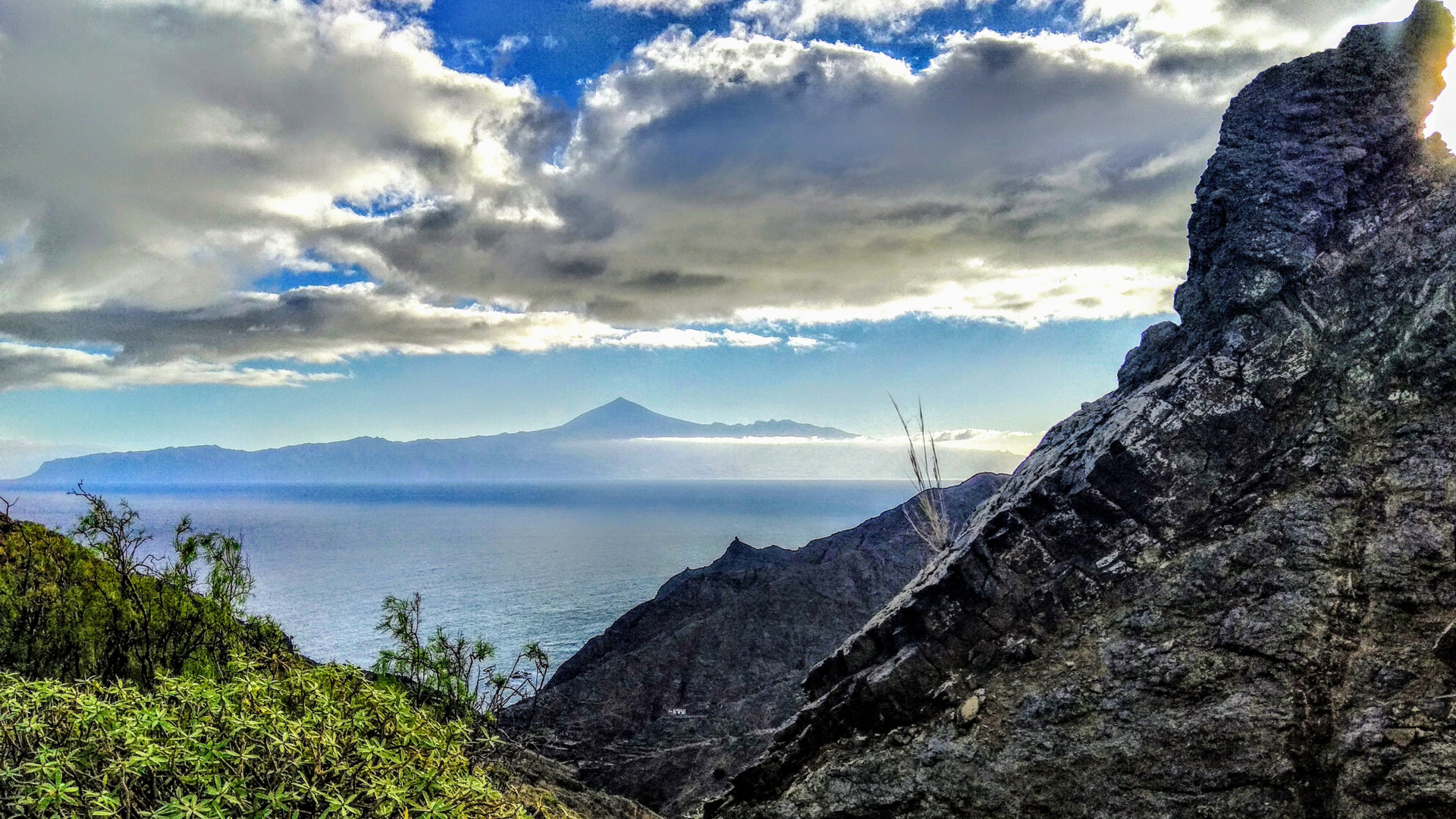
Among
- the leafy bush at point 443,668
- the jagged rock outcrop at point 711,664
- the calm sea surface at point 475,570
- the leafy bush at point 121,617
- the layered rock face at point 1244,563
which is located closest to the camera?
the layered rock face at point 1244,563

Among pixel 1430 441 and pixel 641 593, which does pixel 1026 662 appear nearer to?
pixel 1430 441

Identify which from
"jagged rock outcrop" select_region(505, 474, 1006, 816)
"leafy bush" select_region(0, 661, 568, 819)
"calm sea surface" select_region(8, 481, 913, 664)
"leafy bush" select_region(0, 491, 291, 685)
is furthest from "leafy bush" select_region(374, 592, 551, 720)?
"jagged rock outcrop" select_region(505, 474, 1006, 816)

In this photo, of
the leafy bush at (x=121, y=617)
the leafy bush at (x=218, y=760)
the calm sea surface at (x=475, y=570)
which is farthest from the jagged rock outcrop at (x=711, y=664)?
the leafy bush at (x=218, y=760)

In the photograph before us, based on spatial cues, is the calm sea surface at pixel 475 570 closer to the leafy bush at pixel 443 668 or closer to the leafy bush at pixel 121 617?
the leafy bush at pixel 121 617

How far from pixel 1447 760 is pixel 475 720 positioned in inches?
409

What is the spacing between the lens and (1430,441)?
31.2 feet

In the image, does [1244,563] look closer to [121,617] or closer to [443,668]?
[443,668]

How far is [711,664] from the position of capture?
36.8 meters

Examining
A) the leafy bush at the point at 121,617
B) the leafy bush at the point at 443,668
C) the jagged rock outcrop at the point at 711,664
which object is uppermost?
the leafy bush at the point at 121,617

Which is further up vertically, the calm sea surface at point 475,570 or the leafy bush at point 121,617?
the leafy bush at point 121,617

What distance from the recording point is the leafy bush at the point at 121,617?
9.34 meters

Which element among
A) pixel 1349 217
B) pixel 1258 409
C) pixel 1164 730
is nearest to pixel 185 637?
pixel 1164 730

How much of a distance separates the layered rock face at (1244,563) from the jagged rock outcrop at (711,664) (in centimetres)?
1424

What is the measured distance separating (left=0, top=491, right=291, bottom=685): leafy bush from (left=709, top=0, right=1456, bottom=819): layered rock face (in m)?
7.37
